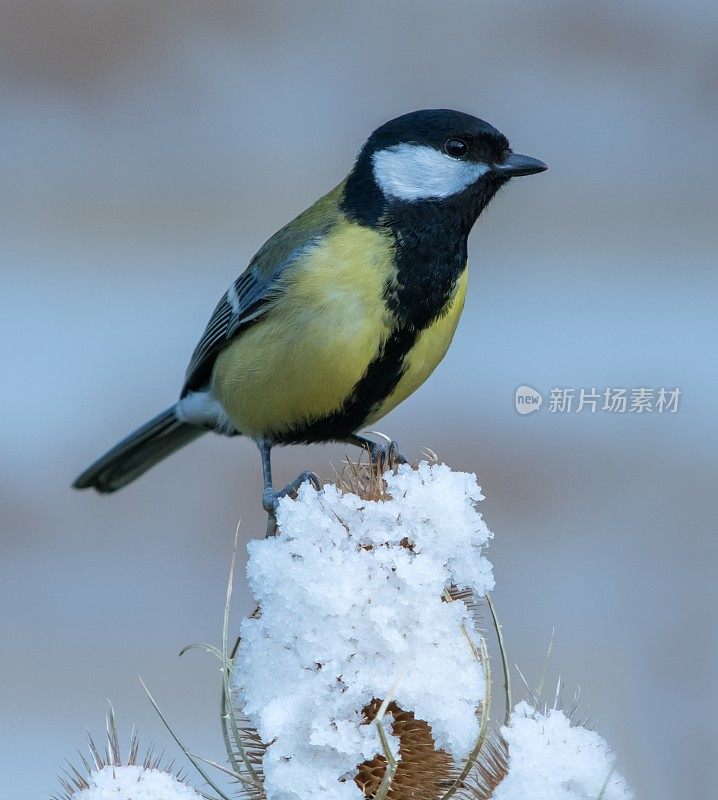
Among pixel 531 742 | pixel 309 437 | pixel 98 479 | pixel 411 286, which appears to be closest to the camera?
pixel 531 742

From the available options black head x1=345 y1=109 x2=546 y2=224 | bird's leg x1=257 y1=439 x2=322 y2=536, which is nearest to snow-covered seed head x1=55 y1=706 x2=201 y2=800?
bird's leg x1=257 y1=439 x2=322 y2=536

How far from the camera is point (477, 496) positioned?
21.3 inches

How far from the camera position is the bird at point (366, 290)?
3.29 feet

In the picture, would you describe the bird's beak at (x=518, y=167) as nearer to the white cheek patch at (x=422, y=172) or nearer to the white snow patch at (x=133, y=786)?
the white cheek patch at (x=422, y=172)

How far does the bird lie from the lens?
3.29 feet

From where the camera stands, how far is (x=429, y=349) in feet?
3.38

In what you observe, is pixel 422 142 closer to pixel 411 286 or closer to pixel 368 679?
pixel 411 286

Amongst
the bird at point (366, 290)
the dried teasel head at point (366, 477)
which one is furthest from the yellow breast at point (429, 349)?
the dried teasel head at point (366, 477)

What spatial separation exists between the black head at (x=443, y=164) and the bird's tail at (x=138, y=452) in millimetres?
471

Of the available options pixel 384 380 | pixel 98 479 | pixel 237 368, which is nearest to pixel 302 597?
pixel 384 380

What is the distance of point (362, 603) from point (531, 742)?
11 centimetres

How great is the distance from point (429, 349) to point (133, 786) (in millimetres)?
618

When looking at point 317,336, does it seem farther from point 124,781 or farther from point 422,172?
point 124,781

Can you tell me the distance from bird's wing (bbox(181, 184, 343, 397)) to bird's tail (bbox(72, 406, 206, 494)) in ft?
0.40
